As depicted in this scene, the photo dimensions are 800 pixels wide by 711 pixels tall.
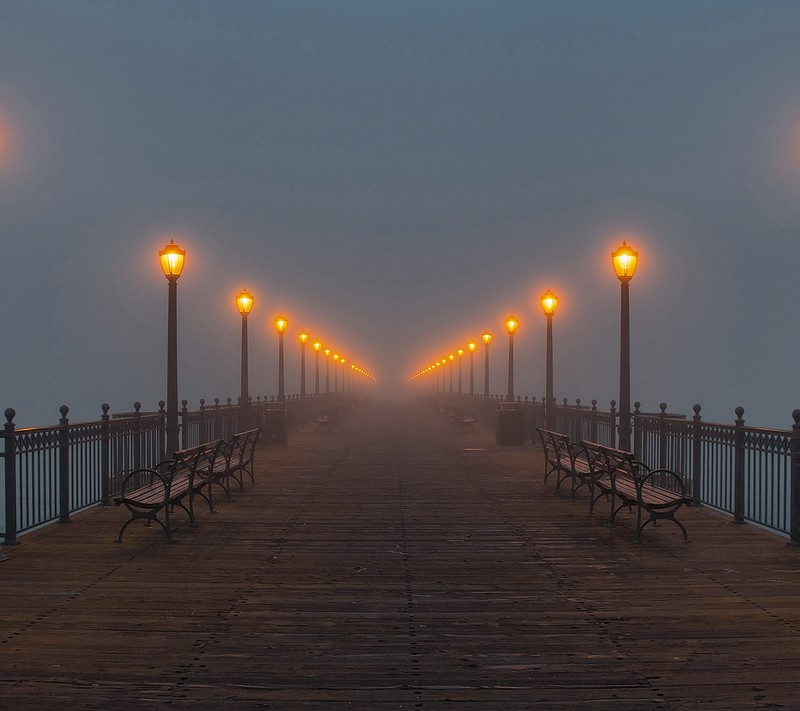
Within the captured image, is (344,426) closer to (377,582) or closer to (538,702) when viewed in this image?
(377,582)

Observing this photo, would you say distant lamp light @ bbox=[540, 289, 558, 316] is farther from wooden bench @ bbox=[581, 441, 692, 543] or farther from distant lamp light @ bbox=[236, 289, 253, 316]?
wooden bench @ bbox=[581, 441, 692, 543]

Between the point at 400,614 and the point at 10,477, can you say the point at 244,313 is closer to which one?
the point at 10,477

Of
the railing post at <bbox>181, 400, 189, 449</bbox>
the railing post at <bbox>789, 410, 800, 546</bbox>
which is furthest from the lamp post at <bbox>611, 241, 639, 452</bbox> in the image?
the railing post at <bbox>181, 400, 189, 449</bbox>

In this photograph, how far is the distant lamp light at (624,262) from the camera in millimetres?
Answer: 14500

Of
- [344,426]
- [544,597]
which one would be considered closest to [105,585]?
[544,597]

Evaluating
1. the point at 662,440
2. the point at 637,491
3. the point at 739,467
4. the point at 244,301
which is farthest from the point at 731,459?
the point at 244,301

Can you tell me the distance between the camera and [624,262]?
14.6 m

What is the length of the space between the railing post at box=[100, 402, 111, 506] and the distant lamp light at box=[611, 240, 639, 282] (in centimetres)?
931

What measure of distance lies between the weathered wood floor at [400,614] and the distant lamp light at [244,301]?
500 inches

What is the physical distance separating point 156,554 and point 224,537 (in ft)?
3.60

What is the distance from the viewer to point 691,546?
8781mm

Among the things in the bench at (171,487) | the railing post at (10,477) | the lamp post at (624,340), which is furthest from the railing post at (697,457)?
the railing post at (10,477)

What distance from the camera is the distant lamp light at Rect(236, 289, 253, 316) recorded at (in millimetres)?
22969

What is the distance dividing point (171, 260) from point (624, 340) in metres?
8.51
